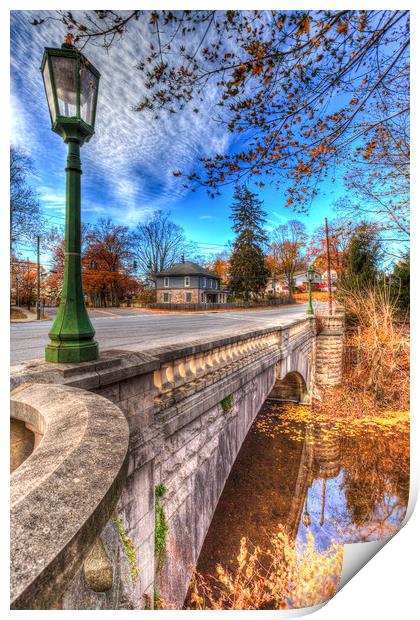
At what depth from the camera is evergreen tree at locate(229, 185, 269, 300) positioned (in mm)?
3428

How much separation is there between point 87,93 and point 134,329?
570 cm

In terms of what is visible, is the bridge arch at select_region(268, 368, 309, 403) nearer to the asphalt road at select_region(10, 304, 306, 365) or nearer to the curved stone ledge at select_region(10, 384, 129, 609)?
the asphalt road at select_region(10, 304, 306, 365)

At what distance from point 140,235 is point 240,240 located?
2.20 metres

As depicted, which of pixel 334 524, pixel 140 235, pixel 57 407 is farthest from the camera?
pixel 334 524

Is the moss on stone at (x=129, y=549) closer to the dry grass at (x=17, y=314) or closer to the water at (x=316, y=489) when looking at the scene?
the dry grass at (x=17, y=314)

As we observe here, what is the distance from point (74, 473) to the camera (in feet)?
2.33

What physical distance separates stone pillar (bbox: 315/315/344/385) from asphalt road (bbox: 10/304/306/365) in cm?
140

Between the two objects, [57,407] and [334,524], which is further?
[334,524]

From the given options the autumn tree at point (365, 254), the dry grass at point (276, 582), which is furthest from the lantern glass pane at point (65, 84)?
the autumn tree at point (365, 254)

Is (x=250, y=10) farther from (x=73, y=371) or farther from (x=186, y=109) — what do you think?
(x=73, y=371)

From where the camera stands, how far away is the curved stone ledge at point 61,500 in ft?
1.82

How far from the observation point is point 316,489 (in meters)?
6.41

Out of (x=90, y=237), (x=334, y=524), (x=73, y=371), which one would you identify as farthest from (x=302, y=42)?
(x=334, y=524)
